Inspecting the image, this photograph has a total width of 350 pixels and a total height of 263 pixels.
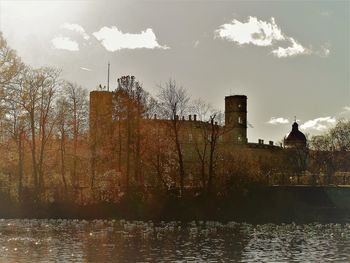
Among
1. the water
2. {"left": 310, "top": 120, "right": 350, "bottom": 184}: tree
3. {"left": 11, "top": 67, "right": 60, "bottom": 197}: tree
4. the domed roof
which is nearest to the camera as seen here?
the water

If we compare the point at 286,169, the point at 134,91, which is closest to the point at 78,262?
the point at 134,91

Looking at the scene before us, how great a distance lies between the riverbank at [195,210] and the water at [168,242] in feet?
11.7

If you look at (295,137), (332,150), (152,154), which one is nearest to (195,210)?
(152,154)

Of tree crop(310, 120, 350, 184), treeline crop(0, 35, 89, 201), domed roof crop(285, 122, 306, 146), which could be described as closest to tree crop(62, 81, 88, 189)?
treeline crop(0, 35, 89, 201)

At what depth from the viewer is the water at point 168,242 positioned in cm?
3366

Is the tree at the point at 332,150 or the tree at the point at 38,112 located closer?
the tree at the point at 38,112

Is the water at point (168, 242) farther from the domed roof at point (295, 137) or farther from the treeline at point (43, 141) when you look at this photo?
the domed roof at point (295, 137)

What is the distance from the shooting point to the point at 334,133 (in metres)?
110

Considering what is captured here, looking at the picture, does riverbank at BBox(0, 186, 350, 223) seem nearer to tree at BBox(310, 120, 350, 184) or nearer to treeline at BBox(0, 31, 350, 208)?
treeline at BBox(0, 31, 350, 208)

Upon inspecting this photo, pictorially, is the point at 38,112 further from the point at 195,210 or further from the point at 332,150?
the point at 332,150

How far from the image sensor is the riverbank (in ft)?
199

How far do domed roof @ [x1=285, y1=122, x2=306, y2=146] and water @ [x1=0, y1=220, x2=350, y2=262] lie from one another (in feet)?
263

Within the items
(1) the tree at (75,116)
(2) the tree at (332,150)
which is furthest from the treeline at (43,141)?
(2) the tree at (332,150)

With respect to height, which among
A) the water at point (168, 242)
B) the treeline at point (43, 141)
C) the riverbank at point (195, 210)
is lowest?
the water at point (168, 242)
